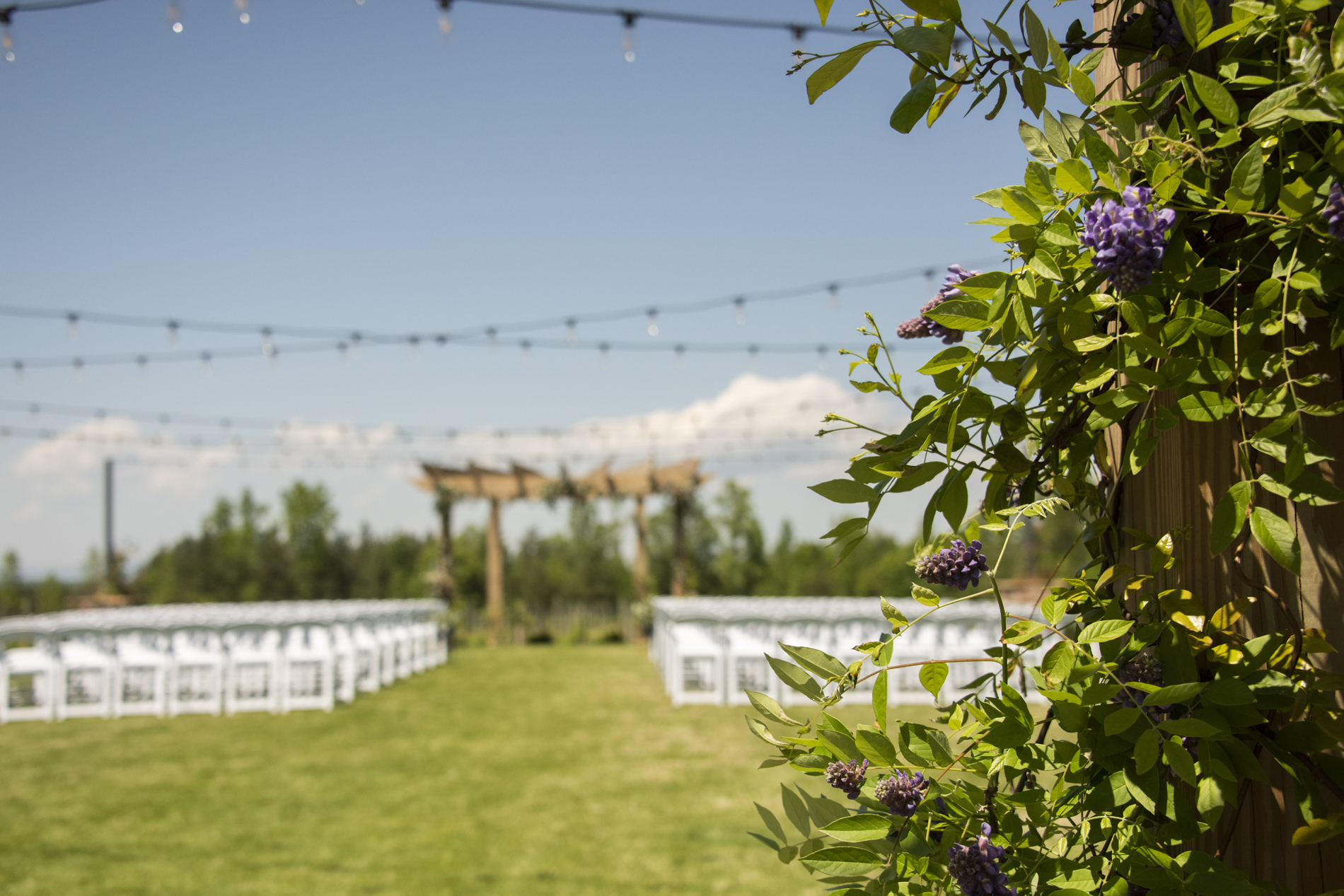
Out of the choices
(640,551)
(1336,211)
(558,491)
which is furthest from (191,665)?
(1336,211)

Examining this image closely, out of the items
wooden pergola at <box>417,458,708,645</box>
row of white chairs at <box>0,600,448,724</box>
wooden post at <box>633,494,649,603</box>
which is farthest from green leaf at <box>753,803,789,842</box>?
wooden post at <box>633,494,649,603</box>

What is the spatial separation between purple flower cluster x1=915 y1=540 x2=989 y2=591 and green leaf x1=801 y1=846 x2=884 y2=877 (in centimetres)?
23

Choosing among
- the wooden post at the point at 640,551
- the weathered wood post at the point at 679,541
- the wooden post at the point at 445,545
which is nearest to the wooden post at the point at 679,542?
the weathered wood post at the point at 679,541

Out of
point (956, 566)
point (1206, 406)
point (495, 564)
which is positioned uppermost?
point (1206, 406)

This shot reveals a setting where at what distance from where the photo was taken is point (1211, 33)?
23.7 inches

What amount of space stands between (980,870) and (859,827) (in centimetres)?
9

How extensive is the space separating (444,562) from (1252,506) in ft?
51.4

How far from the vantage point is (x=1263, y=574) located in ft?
2.32

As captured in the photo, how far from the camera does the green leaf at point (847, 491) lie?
2.31 feet

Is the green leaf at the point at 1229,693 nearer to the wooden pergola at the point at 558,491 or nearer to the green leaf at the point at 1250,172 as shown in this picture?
the green leaf at the point at 1250,172

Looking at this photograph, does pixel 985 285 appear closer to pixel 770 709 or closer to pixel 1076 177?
pixel 1076 177

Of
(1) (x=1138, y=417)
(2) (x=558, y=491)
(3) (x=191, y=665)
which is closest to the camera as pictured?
(1) (x=1138, y=417)

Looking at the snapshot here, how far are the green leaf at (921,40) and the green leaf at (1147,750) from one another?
53 centimetres

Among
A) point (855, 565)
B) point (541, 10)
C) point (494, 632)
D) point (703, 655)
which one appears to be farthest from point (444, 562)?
point (541, 10)
